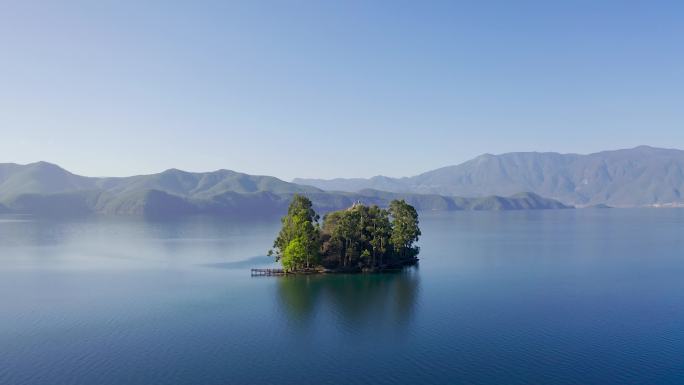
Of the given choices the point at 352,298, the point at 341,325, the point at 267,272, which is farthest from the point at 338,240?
the point at 341,325

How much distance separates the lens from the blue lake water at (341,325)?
203ft

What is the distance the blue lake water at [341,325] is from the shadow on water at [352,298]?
42 centimetres

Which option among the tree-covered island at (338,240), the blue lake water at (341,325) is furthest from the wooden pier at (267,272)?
the blue lake water at (341,325)

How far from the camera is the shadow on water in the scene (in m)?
86.9

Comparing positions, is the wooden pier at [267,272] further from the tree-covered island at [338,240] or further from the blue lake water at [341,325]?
the blue lake water at [341,325]

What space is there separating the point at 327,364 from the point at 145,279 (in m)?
78.4

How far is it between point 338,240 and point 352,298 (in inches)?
1171

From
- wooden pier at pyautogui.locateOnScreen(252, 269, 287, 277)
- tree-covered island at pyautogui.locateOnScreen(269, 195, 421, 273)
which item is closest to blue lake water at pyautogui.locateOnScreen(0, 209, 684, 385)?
wooden pier at pyautogui.locateOnScreen(252, 269, 287, 277)

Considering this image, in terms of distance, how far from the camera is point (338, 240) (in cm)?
12962

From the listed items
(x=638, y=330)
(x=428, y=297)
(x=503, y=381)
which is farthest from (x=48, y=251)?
(x=638, y=330)

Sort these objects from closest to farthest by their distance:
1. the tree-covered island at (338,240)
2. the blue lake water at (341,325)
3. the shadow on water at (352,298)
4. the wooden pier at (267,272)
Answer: the blue lake water at (341,325), the shadow on water at (352,298), the tree-covered island at (338,240), the wooden pier at (267,272)

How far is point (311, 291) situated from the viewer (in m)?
108

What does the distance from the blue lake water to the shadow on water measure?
0.42m

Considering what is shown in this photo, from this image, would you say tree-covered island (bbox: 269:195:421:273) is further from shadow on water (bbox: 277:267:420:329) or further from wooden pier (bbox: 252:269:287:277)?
shadow on water (bbox: 277:267:420:329)
